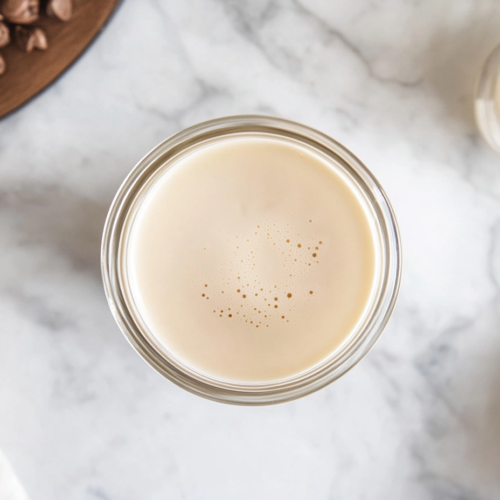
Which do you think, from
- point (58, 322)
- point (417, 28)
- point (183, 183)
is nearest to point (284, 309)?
point (183, 183)

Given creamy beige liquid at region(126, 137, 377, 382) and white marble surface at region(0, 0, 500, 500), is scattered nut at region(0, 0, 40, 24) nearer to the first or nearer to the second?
white marble surface at region(0, 0, 500, 500)

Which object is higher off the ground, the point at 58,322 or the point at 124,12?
the point at 124,12

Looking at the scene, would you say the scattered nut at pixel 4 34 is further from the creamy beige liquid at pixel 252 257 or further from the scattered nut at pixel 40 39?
the creamy beige liquid at pixel 252 257

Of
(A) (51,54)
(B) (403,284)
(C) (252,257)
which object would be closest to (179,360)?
(C) (252,257)

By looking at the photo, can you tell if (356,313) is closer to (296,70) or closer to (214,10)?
(296,70)

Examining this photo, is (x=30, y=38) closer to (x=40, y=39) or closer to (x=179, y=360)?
(x=40, y=39)
